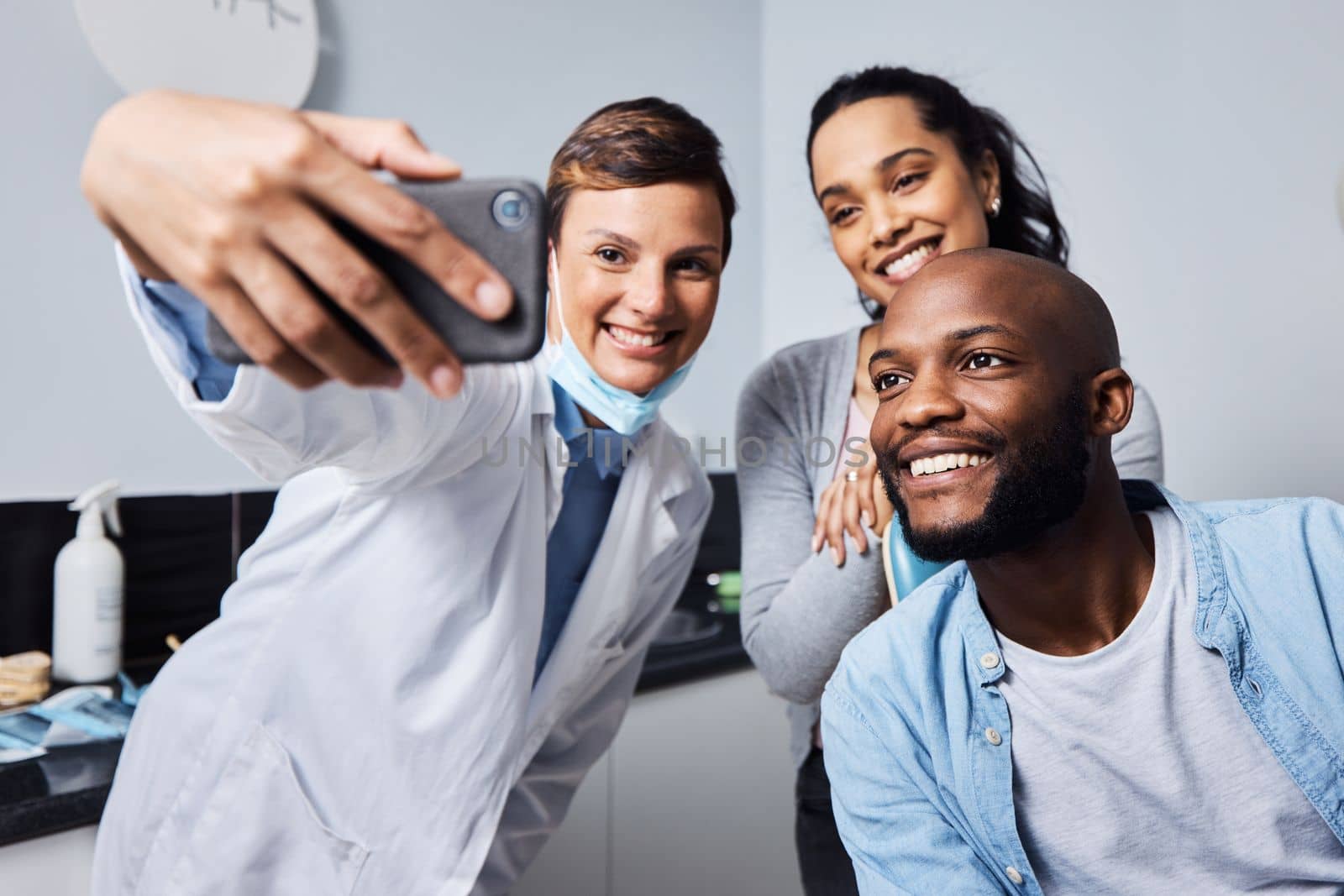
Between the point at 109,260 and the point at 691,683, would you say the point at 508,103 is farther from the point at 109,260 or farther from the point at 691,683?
the point at 691,683

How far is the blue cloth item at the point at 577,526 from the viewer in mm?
1200

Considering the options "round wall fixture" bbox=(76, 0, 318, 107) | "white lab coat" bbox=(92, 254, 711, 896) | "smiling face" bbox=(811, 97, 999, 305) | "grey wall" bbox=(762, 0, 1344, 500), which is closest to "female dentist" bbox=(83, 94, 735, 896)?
"white lab coat" bbox=(92, 254, 711, 896)

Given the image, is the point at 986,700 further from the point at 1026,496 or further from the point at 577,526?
the point at 577,526

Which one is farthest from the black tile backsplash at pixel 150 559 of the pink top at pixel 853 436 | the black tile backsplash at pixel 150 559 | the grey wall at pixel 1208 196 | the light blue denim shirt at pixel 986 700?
the grey wall at pixel 1208 196

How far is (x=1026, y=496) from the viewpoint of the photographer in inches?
30.7

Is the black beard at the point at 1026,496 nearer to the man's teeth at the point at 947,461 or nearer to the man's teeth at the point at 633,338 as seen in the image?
the man's teeth at the point at 947,461

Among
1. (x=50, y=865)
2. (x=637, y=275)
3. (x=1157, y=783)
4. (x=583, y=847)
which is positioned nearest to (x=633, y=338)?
(x=637, y=275)

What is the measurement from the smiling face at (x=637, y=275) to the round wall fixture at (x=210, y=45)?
749 millimetres

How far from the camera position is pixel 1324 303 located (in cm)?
140

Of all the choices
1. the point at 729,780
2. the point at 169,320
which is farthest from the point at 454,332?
the point at 729,780

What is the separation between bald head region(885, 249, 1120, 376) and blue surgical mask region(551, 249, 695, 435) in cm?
34

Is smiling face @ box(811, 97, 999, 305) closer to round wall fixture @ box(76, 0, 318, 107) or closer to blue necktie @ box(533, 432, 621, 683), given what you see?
blue necktie @ box(533, 432, 621, 683)

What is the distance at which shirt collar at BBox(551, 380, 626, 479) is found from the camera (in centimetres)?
115

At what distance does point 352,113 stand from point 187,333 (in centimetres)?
133
